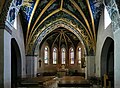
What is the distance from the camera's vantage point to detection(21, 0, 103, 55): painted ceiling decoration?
17.1m

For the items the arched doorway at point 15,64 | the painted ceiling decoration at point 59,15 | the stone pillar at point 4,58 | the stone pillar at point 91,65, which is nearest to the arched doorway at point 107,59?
the painted ceiling decoration at point 59,15

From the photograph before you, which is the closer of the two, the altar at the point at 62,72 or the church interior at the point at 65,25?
the church interior at the point at 65,25

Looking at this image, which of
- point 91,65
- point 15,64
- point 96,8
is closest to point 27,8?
point 15,64

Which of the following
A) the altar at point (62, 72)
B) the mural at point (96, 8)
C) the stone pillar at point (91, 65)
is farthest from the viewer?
the altar at point (62, 72)

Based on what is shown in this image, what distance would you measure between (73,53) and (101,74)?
15985 millimetres

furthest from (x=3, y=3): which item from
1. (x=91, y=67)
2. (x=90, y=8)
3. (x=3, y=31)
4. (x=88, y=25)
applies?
(x=91, y=67)

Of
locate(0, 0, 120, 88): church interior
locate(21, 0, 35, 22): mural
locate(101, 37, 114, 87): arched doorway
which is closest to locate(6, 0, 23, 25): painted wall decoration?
locate(0, 0, 120, 88): church interior

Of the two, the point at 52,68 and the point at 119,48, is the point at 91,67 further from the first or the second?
the point at 52,68

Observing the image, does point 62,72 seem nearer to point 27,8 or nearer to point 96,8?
point 27,8

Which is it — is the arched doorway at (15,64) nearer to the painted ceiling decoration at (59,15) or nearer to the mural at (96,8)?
the painted ceiling decoration at (59,15)

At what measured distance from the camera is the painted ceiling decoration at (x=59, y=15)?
1708 cm

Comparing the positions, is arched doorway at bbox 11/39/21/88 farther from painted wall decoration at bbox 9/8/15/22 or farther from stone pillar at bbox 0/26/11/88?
stone pillar at bbox 0/26/11/88

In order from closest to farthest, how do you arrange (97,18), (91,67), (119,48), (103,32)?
(119,48) < (103,32) < (97,18) < (91,67)

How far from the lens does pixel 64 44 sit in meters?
33.9
